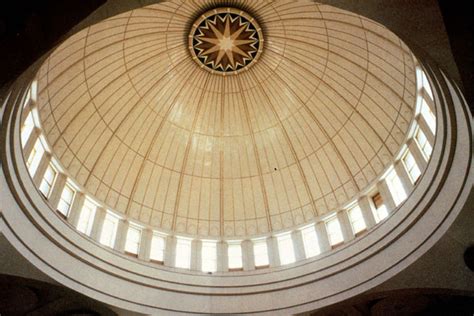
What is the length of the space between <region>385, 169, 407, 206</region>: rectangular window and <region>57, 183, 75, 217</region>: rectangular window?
1260 centimetres

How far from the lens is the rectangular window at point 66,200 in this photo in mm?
18422

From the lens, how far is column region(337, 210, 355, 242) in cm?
1952

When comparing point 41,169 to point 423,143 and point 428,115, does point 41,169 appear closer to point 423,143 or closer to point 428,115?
point 423,143

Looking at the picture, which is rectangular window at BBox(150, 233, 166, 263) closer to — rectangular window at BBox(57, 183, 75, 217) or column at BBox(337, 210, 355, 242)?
rectangular window at BBox(57, 183, 75, 217)

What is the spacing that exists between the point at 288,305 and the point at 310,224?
409 cm

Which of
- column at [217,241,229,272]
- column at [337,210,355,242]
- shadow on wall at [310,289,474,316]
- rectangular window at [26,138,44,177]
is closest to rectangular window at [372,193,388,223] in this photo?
column at [337,210,355,242]

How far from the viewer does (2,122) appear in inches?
523

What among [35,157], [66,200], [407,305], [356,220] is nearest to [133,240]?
[66,200]

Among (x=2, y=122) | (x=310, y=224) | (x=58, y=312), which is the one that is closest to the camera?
(x=2, y=122)

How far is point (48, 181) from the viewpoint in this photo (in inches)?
720

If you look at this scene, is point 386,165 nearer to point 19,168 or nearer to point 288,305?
point 288,305

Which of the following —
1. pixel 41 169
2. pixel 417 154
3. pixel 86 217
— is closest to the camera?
pixel 417 154

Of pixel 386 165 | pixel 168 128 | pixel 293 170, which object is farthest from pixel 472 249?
pixel 168 128

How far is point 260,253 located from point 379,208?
5.56 metres
